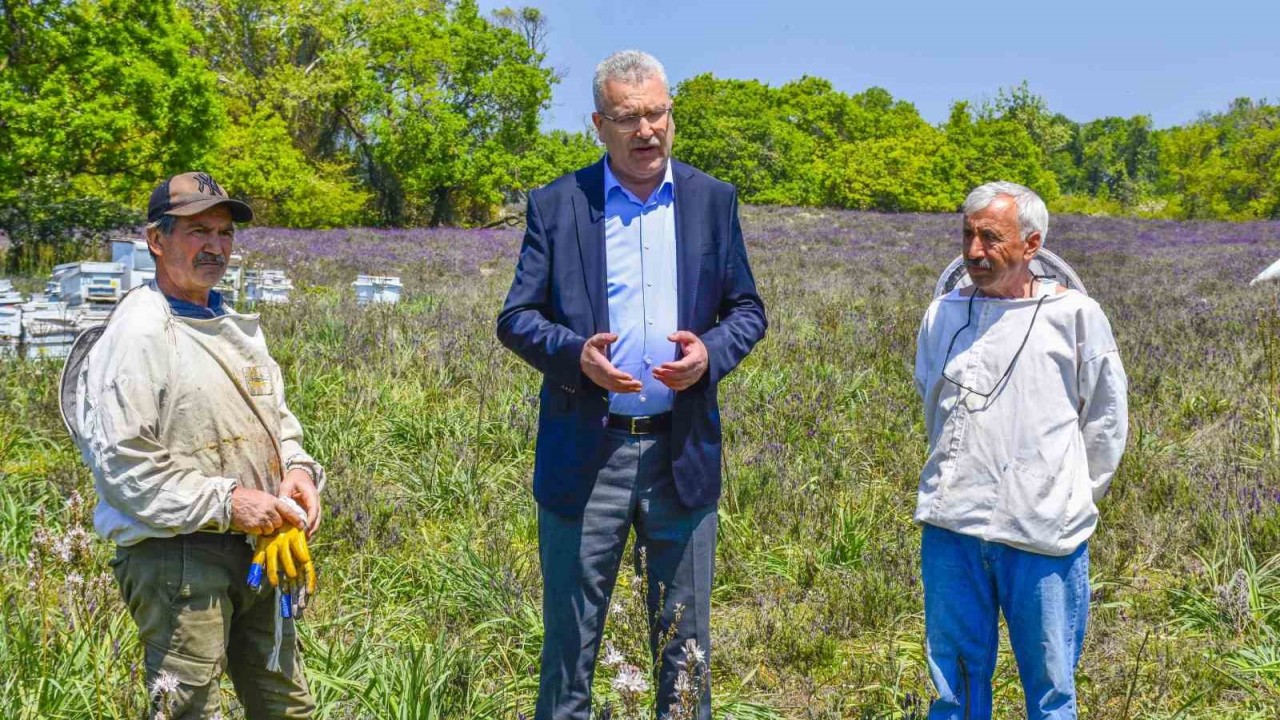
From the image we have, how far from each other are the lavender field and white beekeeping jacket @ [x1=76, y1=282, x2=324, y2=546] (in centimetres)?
22

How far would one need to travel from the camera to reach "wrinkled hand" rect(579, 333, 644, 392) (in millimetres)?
2264

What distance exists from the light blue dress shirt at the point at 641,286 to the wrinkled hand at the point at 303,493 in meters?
0.82

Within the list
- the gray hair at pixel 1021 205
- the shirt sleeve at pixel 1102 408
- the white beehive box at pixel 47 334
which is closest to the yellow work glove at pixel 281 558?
the gray hair at pixel 1021 205

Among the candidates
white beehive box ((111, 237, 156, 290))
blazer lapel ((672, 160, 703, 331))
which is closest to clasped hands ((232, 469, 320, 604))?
blazer lapel ((672, 160, 703, 331))

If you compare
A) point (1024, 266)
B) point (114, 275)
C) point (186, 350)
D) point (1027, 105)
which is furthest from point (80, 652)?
point (1027, 105)

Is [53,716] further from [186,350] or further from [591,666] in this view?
[591,666]

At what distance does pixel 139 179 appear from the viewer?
59.0 ft

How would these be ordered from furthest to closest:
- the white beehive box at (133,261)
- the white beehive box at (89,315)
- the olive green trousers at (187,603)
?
the white beehive box at (133,261), the white beehive box at (89,315), the olive green trousers at (187,603)

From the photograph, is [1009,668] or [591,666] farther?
[1009,668]

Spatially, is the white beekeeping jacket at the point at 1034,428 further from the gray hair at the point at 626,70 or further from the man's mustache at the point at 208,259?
the man's mustache at the point at 208,259

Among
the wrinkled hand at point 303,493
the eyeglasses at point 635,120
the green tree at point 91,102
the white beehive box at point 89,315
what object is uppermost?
the green tree at point 91,102

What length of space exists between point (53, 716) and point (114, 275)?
6839mm

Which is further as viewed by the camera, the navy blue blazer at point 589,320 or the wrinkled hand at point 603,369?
the navy blue blazer at point 589,320

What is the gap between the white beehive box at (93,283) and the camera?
323 inches
